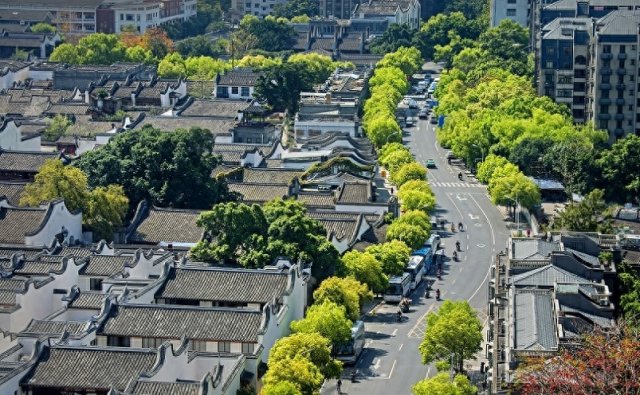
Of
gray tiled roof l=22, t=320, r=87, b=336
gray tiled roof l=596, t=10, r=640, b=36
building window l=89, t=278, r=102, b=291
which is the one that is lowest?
gray tiled roof l=22, t=320, r=87, b=336

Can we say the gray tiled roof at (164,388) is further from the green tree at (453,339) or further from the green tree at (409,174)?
the green tree at (409,174)

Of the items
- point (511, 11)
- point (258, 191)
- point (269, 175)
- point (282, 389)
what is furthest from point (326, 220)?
point (511, 11)

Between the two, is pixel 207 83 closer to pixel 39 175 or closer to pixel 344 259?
pixel 39 175

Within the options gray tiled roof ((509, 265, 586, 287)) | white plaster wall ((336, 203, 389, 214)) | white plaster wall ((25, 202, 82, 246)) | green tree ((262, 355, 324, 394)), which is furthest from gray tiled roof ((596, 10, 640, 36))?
green tree ((262, 355, 324, 394))

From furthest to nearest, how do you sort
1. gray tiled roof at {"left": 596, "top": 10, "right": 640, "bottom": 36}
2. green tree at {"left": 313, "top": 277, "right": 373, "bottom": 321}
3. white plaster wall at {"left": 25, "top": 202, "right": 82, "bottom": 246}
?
gray tiled roof at {"left": 596, "top": 10, "right": 640, "bottom": 36}
white plaster wall at {"left": 25, "top": 202, "right": 82, "bottom": 246}
green tree at {"left": 313, "top": 277, "right": 373, "bottom": 321}

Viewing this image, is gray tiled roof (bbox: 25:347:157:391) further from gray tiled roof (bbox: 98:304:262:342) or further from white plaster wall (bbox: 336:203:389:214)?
white plaster wall (bbox: 336:203:389:214)

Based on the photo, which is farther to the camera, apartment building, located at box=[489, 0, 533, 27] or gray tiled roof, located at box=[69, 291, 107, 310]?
apartment building, located at box=[489, 0, 533, 27]

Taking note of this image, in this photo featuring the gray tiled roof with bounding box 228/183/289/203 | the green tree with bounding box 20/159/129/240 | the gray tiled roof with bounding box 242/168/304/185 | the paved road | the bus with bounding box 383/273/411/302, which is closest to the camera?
the paved road

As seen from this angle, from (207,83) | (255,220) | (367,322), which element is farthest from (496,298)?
(207,83)
